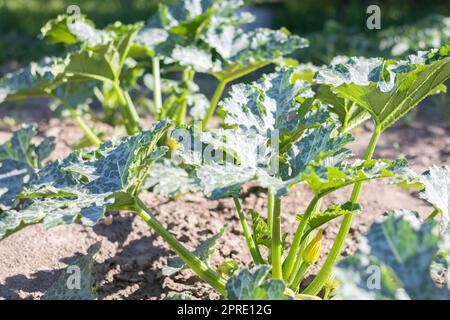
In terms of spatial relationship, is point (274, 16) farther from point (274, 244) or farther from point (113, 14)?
point (274, 244)

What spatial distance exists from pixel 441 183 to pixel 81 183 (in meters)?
1.20

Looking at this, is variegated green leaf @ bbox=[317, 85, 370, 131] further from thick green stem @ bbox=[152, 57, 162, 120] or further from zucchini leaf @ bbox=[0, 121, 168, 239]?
thick green stem @ bbox=[152, 57, 162, 120]

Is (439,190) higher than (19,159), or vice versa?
(19,159)

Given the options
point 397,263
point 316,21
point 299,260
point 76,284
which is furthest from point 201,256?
point 316,21

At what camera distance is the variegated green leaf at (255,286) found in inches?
72.9

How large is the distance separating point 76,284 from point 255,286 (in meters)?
0.70

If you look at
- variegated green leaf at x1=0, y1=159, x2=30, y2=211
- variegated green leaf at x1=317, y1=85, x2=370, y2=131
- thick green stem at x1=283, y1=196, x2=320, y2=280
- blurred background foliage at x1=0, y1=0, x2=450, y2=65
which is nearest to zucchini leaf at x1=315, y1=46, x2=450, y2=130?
variegated green leaf at x1=317, y1=85, x2=370, y2=131

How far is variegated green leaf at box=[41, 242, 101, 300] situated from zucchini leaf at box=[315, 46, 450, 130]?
1.00 meters

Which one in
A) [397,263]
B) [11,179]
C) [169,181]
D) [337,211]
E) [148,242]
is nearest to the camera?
[397,263]

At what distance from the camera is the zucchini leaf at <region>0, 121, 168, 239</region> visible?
210 centimetres

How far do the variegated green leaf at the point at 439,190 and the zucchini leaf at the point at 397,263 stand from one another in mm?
525

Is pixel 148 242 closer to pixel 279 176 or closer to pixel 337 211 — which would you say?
pixel 279 176

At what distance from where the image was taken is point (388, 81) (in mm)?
2457

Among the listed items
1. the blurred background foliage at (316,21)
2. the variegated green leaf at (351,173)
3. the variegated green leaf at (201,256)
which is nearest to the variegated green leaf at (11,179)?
the variegated green leaf at (201,256)
